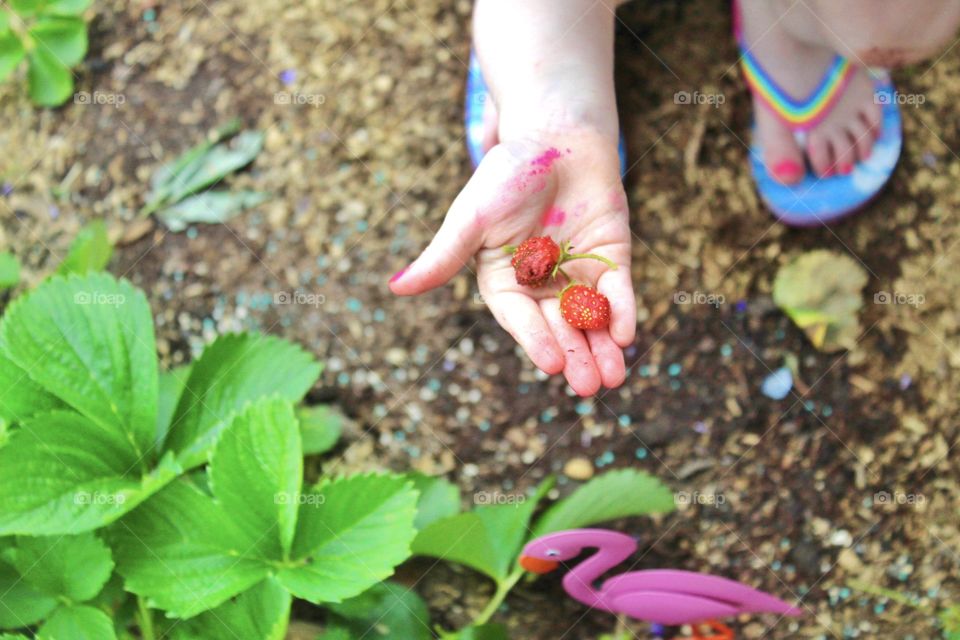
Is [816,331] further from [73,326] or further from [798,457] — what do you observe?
[73,326]

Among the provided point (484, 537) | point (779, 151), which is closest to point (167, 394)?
point (484, 537)

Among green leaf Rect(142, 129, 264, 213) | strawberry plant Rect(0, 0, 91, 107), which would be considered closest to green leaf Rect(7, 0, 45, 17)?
strawberry plant Rect(0, 0, 91, 107)

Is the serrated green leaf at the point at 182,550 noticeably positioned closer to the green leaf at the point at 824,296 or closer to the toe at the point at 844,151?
the green leaf at the point at 824,296

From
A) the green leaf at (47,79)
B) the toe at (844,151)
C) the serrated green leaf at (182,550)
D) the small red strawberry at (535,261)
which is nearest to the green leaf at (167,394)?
the serrated green leaf at (182,550)

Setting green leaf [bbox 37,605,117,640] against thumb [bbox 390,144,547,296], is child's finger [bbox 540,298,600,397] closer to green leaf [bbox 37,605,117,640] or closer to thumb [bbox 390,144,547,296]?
thumb [bbox 390,144,547,296]

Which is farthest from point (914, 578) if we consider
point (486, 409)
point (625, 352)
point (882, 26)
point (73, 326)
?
point (73, 326)
